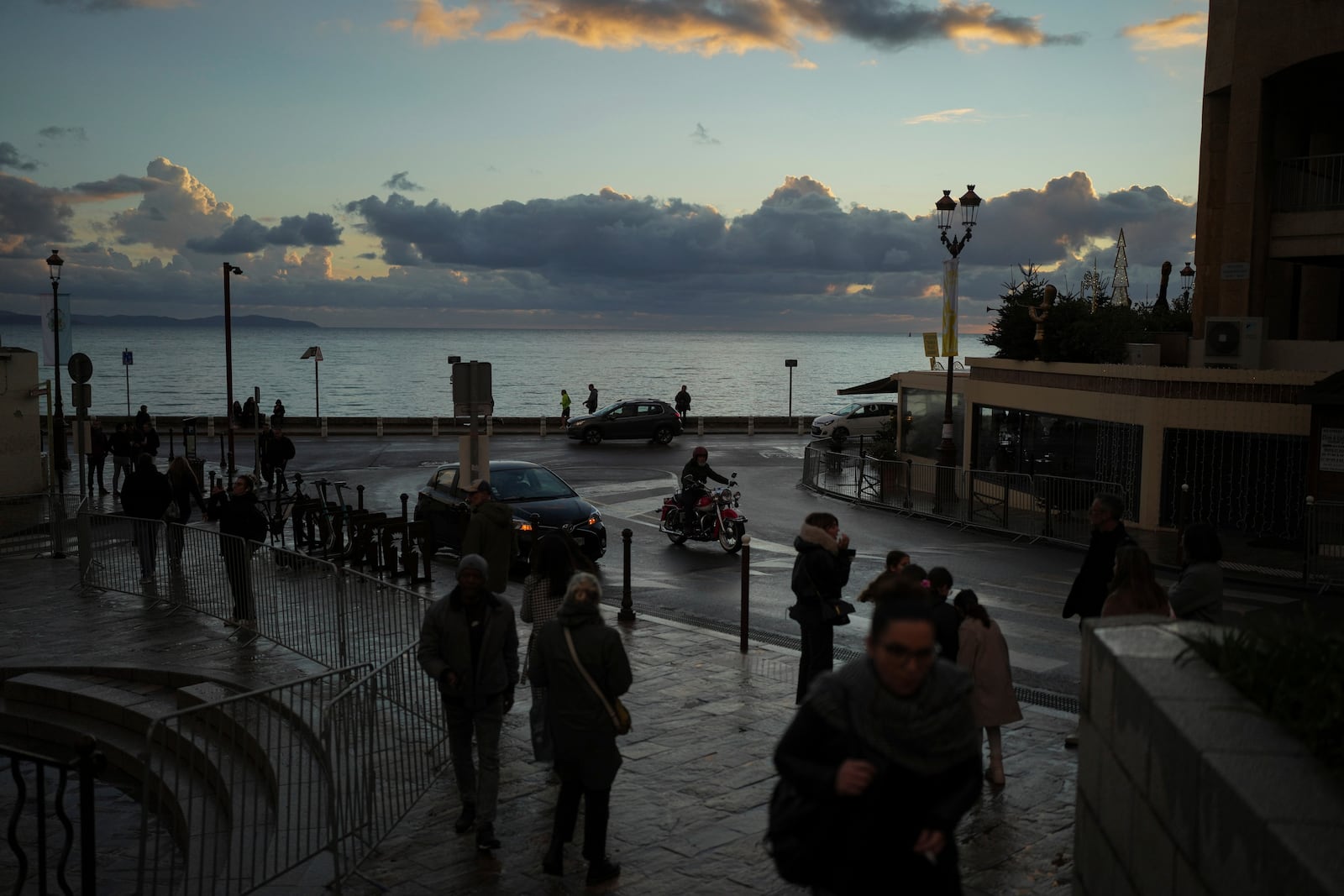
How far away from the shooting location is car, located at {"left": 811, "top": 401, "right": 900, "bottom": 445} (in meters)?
42.1

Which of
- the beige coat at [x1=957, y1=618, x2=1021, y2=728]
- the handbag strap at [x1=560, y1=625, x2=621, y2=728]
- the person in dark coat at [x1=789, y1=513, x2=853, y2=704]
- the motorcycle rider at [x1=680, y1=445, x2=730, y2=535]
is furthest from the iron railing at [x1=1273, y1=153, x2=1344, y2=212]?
the handbag strap at [x1=560, y1=625, x2=621, y2=728]

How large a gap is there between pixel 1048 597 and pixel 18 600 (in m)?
13.4

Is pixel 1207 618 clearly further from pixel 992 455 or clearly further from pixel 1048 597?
pixel 992 455

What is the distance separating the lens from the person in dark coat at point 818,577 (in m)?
9.12

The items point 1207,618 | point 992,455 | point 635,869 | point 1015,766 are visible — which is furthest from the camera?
point 992,455

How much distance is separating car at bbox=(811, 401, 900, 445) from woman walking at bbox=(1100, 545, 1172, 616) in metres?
33.4

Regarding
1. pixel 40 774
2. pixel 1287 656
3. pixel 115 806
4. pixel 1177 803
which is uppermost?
pixel 1287 656

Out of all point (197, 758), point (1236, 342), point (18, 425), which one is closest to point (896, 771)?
point (197, 758)

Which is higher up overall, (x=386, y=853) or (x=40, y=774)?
(x=40, y=774)

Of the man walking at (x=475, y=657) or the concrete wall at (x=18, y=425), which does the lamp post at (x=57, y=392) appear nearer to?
the concrete wall at (x=18, y=425)

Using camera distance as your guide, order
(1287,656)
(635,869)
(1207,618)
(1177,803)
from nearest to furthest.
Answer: (1177,803)
(1287,656)
(635,869)
(1207,618)

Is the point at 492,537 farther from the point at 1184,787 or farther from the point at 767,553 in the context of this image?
the point at 767,553

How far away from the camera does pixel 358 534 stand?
16.5 meters

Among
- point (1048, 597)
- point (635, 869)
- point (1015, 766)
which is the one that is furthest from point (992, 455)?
point (635, 869)
